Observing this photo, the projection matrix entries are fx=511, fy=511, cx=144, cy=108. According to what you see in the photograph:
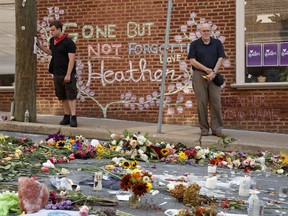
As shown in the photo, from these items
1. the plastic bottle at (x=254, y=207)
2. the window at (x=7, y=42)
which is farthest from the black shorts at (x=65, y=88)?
the plastic bottle at (x=254, y=207)

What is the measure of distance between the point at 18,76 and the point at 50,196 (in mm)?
5851

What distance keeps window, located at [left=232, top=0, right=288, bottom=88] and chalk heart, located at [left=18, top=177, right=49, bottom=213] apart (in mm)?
7081

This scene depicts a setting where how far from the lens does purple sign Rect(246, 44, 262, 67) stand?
10500 mm

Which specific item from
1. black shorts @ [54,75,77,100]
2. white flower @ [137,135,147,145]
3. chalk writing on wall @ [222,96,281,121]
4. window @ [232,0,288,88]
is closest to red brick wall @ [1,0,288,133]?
chalk writing on wall @ [222,96,281,121]

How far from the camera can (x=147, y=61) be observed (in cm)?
1109

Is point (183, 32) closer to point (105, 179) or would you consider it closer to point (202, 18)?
point (202, 18)

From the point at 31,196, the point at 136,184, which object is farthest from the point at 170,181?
the point at 31,196

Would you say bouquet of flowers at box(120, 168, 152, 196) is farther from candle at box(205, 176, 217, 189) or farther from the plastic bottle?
candle at box(205, 176, 217, 189)

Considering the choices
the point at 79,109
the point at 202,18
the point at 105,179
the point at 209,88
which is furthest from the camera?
the point at 79,109

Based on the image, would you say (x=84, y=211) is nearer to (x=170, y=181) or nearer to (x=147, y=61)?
(x=170, y=181)

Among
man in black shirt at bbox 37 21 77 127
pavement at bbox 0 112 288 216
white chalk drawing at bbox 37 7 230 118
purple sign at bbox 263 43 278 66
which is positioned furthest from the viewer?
white chalk drawing at bbox 37 7 230 118

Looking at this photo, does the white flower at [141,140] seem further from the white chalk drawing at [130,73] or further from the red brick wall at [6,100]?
the red brick wall at [6,100]

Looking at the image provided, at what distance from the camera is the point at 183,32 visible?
10852mm

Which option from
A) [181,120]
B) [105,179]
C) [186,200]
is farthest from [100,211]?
[181,120]
